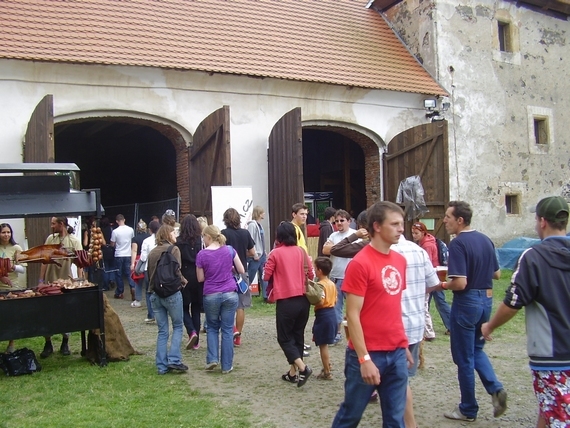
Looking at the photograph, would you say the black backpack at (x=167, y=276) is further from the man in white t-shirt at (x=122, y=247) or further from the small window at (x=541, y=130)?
the small window at (x=541, y=130)

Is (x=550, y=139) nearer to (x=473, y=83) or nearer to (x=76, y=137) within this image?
(x=473, y=83)

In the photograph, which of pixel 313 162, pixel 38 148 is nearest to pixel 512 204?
pixel 313 162

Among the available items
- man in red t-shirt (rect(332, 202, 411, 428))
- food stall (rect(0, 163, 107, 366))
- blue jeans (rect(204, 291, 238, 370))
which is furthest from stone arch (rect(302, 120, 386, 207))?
man in red t-shirt (rect(332, 202, 411, 428))

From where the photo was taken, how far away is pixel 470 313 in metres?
4.39

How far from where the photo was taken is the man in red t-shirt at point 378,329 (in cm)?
314

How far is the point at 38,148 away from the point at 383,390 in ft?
26.6

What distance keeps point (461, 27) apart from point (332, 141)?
4959 mm

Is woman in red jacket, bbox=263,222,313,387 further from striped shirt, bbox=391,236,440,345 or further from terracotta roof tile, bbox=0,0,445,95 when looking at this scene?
terracotta roof tile, bbox=0,0,445,95

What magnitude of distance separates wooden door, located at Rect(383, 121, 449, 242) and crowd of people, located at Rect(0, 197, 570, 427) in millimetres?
5421

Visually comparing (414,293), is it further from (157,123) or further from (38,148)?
(157,123)

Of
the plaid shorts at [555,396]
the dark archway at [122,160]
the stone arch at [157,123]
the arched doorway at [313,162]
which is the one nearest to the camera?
the plaid shorts at [555,396]

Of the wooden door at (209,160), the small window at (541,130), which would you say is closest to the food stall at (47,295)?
the wooden door at (209,160)

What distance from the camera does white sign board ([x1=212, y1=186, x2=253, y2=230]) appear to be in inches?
400

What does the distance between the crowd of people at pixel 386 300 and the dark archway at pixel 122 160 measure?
36.3 ft
